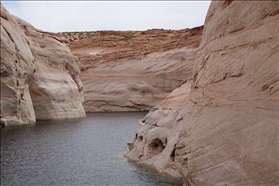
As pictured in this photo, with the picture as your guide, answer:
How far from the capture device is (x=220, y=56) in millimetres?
10742

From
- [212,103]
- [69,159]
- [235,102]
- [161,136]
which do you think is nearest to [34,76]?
[69,159]

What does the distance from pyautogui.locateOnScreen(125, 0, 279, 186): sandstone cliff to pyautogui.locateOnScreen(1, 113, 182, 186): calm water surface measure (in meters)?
3.87

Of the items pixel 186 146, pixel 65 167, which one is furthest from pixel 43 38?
pixel 186 146

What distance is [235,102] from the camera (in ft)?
31.4

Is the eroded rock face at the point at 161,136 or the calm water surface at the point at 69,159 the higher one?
the eroded rock face at the point at 161,136

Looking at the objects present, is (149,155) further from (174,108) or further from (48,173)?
(48,173)

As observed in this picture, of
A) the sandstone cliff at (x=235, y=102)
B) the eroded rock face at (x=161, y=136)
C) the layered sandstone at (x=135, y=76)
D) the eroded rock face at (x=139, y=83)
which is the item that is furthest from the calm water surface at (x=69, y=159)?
the layered sandstone at (x=135, y=76)

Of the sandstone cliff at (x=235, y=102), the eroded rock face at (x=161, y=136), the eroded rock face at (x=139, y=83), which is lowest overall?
the eroded rock face at (x=139, y=83)

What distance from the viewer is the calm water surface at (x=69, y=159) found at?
15.6m

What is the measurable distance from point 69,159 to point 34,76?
73.1 feet

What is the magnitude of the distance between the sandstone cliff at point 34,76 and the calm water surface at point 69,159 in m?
4.35

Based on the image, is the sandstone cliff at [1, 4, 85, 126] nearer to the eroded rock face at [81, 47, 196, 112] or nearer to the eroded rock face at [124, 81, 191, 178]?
the eroded rock face at [81, 47, 196, 112]

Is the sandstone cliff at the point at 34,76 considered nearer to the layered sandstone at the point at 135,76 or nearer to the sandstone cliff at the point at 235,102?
the layered sandstone at the point at 135,76

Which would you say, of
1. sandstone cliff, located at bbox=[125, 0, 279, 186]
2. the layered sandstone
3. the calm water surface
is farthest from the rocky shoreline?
the layered sandstone
